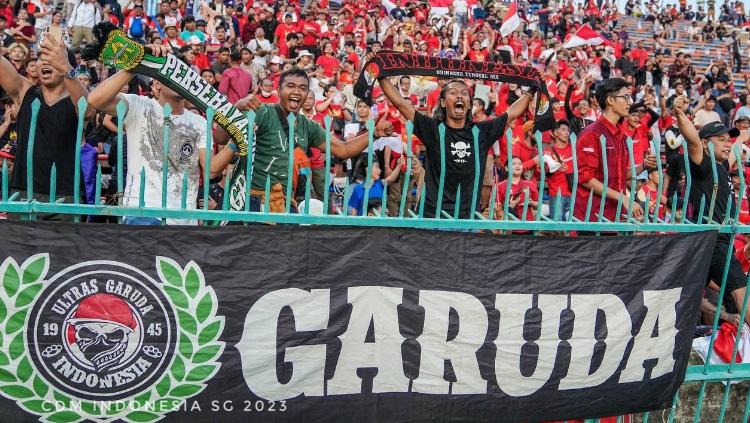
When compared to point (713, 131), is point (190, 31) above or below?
above

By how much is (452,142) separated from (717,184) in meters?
1.67

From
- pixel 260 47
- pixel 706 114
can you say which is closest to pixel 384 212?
pixel 260 47

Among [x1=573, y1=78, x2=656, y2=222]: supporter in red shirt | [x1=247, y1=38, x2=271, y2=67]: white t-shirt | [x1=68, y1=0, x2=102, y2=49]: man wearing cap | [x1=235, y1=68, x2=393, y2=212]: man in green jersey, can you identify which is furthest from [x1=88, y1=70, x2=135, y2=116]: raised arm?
[x1=68, y1=0, x2=102, y2=49]: man wearing cap

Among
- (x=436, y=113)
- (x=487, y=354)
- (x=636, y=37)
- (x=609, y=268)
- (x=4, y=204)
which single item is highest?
(x=636, y=37)

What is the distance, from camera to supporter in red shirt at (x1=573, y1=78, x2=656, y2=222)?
5.50 m

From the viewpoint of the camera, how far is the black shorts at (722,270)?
17.8 ft

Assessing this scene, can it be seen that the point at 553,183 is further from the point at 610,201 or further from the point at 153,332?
the point at 153,332

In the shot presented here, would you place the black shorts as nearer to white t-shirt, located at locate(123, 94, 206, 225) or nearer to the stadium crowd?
the stadium crowd

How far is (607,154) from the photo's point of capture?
5789mm

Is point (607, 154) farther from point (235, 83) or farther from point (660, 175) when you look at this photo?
point (235, 83)

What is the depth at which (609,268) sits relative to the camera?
4602 mm

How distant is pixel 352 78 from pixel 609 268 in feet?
31.1

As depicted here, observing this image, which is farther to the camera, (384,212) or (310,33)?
(310,33)

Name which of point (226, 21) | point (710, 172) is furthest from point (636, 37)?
point (710, 172)
